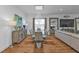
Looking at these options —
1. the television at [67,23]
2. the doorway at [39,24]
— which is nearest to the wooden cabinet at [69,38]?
the television at [67,23]

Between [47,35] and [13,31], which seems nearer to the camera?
[47,35]

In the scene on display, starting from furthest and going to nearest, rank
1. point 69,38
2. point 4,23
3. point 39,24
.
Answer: point 69,38
point 4,23
point 39,24

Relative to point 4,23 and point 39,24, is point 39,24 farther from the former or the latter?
point 4,23

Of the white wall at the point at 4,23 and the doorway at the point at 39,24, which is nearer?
the white wall at the point at 4,23

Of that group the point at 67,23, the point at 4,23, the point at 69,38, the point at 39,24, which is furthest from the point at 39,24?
the point at 69,38

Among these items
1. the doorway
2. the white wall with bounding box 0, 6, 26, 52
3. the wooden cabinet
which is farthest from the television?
the white wall with bounding box 0, 6, 26, 52

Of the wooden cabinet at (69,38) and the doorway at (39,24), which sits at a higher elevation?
the doorway at (39,24)

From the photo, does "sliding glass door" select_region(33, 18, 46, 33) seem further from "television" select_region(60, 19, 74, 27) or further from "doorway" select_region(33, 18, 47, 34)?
"television" select_region(60, 19, 74, 27)

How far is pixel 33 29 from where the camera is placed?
2549mm

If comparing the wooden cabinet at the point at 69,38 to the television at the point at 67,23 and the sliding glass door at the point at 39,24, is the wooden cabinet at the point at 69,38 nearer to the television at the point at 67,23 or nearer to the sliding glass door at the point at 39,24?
the television at the point at 67,23
